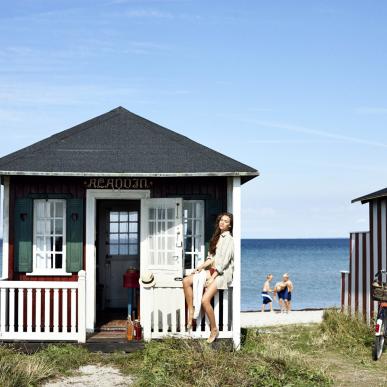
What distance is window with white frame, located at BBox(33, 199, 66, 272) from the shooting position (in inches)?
512

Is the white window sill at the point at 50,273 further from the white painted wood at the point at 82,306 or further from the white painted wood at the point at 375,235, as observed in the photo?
the white painted wood at the point at 375,235

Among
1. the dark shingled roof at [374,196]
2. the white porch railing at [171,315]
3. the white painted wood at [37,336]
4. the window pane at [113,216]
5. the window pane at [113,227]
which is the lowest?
the white painted wood at [37,336]

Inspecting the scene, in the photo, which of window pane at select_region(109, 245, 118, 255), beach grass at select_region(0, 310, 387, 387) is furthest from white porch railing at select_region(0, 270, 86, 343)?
window pane at select_region(109, 245, 118, 255)

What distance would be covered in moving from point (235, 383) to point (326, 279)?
65.8 m

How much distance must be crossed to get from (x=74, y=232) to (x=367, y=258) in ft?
19.5

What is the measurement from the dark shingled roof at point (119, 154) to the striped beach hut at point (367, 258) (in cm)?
318

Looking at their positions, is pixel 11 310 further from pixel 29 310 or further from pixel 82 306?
pixel 82 306

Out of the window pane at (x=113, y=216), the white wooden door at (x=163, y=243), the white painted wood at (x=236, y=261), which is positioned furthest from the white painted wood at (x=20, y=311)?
the window pane at (x=113, y=216)

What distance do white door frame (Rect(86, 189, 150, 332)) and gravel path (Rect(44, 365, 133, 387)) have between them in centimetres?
201

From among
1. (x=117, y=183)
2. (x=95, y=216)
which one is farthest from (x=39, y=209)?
(x=117, y=183)

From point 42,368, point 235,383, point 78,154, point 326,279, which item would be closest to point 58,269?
point 78,154

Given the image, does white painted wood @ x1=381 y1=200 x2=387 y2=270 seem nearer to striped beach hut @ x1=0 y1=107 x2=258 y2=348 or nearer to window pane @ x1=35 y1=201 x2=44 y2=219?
striped beach hut @ x1=0 y1=107 x2=258 y2=348

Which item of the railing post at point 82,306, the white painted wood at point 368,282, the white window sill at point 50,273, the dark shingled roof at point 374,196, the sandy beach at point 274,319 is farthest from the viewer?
the sandy beach at point 274,319

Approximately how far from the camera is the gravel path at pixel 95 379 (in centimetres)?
985
